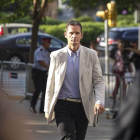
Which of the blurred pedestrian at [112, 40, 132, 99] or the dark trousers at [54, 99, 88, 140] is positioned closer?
the dark trousers at [54, 99, 88, 140]

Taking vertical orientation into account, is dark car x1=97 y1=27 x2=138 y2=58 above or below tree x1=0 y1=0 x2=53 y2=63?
below

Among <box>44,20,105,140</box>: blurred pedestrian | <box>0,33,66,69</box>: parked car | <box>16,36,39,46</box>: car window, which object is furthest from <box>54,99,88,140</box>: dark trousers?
<box>16,36,39,46</box>: car window

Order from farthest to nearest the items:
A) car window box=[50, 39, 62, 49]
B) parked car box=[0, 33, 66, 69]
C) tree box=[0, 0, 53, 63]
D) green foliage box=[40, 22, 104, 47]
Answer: green foliage box=[40, 22, 104, 47]
car window box=[50, 39, 62, 49]
parked car box=[0, 33, 66, 69]
tree box=[0, 0, 53, 63]

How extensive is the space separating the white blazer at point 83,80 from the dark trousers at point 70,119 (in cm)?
7

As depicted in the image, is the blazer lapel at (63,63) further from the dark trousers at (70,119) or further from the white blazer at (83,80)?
the dark trousers at (70,119)

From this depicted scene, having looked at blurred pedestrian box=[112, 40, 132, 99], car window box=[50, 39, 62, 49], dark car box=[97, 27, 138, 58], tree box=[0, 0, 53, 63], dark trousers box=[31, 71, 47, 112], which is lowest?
dark trousers box=[31, 71, 47, 112]

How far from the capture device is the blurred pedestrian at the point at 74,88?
577 cm

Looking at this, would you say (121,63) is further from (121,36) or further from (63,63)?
(121,36)

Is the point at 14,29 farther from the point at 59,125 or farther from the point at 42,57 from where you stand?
the point at 59,125

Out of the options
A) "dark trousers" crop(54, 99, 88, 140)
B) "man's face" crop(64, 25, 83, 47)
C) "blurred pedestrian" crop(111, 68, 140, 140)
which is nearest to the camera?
"blurred pedestrian" crop(111, 68, 140, 140)

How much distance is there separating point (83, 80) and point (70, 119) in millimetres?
451

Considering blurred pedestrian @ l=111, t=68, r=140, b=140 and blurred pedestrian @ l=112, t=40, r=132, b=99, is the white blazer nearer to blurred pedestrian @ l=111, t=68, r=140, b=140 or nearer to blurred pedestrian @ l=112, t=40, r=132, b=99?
blurred pedestrian @ l=111, t=68, r=140, b=140

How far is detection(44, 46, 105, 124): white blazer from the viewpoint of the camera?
5793 mm

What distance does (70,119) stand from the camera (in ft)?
18.8
